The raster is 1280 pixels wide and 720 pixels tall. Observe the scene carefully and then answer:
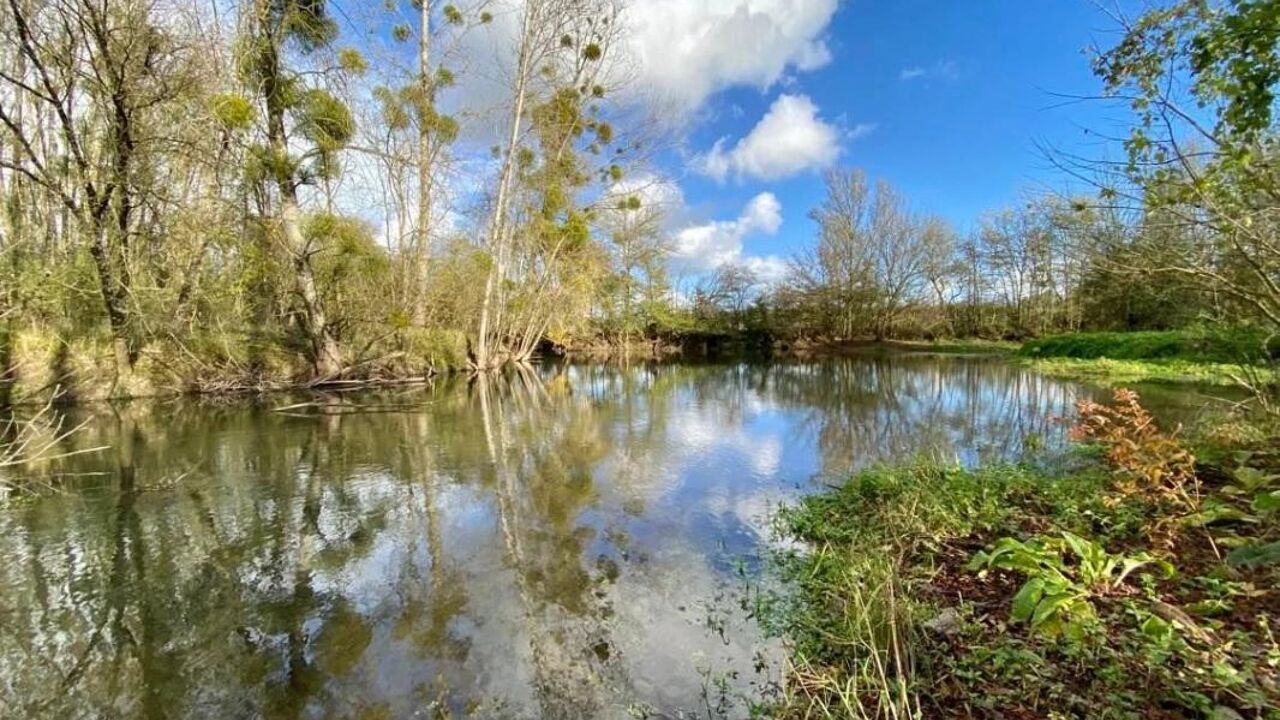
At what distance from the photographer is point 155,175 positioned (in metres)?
8.91

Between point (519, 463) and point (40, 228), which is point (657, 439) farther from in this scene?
point (40, 228)

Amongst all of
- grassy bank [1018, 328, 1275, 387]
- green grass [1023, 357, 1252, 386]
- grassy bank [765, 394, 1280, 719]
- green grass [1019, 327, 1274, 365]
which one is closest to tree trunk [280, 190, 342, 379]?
grassy bank [765, 394, 1280, 719]

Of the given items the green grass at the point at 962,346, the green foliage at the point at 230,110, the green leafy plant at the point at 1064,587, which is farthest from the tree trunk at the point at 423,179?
the green grass at the point at 962,346

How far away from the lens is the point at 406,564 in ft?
12.9

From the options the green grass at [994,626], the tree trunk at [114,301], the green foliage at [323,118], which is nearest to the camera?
the green grass at [994,626]

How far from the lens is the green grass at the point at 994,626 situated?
6.42ft

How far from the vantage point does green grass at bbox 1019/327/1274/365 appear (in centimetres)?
470

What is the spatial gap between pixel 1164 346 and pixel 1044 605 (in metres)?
20.7

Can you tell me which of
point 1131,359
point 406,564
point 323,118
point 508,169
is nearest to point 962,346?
point 1131,359

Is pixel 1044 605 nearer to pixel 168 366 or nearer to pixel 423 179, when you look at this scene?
pixel 168 366

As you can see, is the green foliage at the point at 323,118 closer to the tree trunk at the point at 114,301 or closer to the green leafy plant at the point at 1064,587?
the tree trunk at the point at 114,301

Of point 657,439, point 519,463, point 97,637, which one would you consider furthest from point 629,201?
point 97,637

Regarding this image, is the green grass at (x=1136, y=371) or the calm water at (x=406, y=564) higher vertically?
the green grass at (x=1136, y=371)

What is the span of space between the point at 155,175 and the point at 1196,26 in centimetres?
1221
